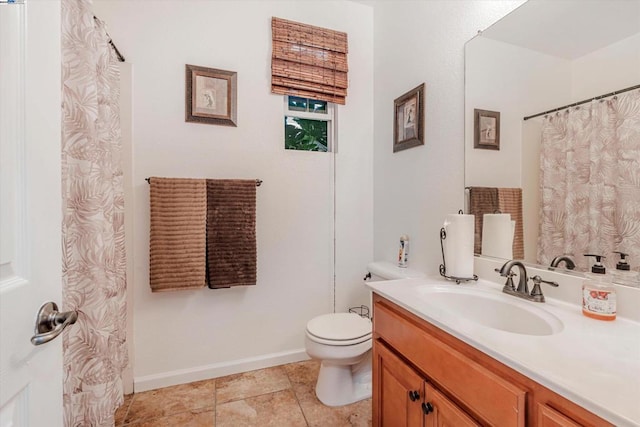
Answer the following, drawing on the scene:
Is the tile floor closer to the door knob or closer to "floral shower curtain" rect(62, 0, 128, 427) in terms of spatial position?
"floral shower curtain" rect(62, 0, 128, 427)

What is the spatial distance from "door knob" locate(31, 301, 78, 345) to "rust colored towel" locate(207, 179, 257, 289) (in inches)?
46.7

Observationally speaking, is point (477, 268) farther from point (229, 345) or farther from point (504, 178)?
point (229, 345)

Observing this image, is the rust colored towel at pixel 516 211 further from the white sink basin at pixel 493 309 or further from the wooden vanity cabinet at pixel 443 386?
the wooden vanity cabinet at pixel 443 386

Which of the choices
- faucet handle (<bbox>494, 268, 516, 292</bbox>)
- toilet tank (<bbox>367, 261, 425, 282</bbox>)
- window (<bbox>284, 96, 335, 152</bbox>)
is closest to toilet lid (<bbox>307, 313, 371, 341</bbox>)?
toilet tank (<bbox>367, 261, 425, 282</bbox>)

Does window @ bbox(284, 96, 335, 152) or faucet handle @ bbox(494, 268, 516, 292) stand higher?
window @ bbox(284, 96, 335, 152)

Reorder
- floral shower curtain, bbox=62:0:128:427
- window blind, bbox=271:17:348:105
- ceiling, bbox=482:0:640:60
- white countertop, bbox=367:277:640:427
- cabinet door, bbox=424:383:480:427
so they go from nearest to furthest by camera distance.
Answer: white countertop, bbox=367:277:640:427 → cabinet door, bbox=424:383:480:427 → ceiling, bbox=482:0:640:60 → floral shower curtain, bbox=62:0:128:427 → window blind, bbox=271:17:348:105

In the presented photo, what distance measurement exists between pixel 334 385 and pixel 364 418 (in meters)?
0.22

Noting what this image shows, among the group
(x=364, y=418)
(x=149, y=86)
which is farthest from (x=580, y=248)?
(x=149, y=86)

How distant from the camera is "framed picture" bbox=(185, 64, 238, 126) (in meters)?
1.86

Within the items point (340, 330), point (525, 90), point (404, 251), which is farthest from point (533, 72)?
point (340, 330)

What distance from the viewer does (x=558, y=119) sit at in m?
1.09

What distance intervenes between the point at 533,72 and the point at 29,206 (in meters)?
1.67

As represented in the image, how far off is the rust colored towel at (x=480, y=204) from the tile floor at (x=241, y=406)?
112cm

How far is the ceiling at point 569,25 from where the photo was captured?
0.93 m
